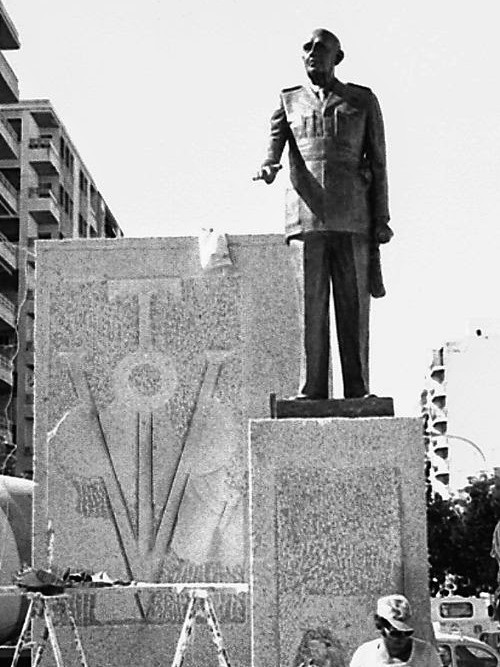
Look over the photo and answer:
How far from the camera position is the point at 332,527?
827 cm

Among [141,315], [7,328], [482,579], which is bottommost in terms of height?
[482,579]

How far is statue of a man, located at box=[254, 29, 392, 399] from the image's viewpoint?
8.73 metres

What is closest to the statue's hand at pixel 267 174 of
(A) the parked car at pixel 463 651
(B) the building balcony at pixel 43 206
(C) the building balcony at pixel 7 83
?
(A) the parked car at pixel 463 651

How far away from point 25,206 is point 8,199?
209cm

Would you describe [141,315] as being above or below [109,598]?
above

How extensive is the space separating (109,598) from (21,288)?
40.9 meters

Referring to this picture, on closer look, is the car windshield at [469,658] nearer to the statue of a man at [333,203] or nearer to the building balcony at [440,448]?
the statue of a man at [333,203]

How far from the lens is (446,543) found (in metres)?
42.0

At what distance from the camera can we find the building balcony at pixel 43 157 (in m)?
58.7

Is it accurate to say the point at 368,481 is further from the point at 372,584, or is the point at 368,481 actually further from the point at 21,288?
the point at 21,288

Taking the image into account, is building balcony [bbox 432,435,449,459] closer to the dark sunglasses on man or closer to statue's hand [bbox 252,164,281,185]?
statue's hand [bbox 252,164,281,185]

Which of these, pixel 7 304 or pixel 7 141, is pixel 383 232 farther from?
pixel 7 141

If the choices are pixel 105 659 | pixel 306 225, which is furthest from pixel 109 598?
pixel 306 225

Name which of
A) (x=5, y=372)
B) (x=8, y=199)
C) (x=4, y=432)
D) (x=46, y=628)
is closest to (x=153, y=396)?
(x=46, y=628)
